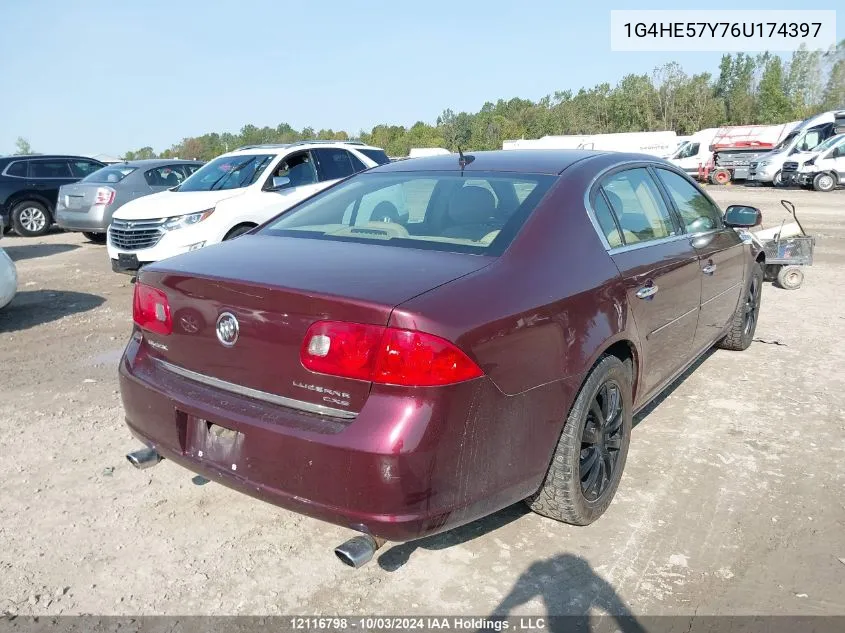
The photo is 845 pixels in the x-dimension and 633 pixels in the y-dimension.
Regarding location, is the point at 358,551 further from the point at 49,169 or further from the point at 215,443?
the point at 49,169

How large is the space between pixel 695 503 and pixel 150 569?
2426mm

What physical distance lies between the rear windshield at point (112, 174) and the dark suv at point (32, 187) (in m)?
2.64

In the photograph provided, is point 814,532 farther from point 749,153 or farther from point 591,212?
point 749,153

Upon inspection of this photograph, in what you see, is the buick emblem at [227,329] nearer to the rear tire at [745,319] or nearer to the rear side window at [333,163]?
the rear tire at [745,319]

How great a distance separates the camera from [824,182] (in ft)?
81.4

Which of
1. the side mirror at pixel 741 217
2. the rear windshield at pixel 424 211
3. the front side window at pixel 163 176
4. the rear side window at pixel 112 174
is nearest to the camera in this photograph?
the rear windshield at pixel 424 211

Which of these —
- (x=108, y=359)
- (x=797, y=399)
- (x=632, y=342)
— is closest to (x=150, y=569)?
(x=632, y=342)

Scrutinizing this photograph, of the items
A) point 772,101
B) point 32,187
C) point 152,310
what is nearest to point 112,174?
point 32,187

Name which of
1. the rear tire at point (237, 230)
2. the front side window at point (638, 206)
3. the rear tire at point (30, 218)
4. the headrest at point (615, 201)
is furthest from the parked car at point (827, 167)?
the headrest at point (615, 201)

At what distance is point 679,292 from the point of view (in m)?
3.81

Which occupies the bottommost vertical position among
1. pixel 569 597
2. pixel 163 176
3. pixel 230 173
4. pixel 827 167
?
pixel 569 597

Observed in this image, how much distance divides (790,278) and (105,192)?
416 inches

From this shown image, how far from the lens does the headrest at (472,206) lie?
121 inches

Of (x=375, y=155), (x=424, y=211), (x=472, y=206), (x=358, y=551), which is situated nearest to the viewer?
(x=358, y=551)
